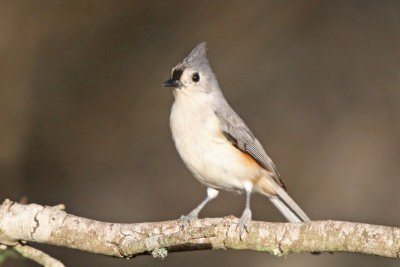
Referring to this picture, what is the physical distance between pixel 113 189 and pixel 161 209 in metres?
0.51

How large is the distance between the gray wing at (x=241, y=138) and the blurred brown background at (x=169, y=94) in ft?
7.02

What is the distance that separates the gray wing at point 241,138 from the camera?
3434mm

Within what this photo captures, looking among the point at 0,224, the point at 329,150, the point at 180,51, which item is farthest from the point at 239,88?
the point at 0,224

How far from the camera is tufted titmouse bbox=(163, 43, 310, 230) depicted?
3340 mm

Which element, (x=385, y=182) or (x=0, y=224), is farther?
(x=385, y=182)

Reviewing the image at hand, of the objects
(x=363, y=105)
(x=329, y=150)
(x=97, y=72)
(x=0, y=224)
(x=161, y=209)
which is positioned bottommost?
(x=0, y=224)

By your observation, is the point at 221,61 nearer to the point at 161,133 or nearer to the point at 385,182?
the point at 161,133

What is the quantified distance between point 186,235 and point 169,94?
3.76 m

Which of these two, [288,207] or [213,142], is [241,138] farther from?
[288,207]

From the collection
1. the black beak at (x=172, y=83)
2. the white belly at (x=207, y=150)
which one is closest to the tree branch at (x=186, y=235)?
the white belly at (x=207, y=150)

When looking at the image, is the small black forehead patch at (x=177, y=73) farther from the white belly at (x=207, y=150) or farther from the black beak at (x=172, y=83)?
the white belly at (x=207, y=150)

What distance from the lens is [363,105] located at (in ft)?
19.0

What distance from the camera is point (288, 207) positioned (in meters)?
3.63

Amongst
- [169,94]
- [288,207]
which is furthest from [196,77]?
[169,94]
